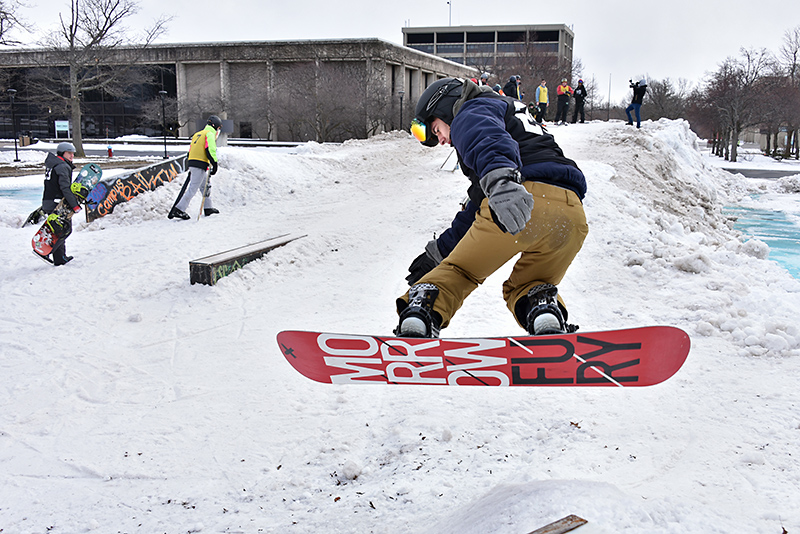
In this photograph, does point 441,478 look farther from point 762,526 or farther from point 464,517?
point 762,526

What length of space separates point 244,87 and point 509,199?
53586 mm

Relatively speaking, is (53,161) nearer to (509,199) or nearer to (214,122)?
(214,122)

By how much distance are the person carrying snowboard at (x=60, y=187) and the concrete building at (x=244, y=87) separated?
34896 millimetres

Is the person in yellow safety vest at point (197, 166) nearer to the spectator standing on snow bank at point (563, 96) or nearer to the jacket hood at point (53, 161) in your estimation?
the jacket hood at point (53, 161)

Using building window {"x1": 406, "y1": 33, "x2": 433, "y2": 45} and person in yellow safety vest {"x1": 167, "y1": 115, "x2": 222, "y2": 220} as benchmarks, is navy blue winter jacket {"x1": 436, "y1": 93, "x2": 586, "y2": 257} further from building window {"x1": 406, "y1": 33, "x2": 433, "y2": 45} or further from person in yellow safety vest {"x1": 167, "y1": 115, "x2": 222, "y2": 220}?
building window {"x1": 406, "y1": 33, "x2": 433, "y2": 45}

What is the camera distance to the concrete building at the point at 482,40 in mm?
84562

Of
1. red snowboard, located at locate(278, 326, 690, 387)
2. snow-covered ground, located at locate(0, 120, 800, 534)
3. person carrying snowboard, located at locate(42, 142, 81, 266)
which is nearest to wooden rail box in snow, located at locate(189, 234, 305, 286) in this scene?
snow-covered ground, located at locate(0, 120, 800, 534)

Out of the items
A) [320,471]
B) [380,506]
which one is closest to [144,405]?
[320,471]

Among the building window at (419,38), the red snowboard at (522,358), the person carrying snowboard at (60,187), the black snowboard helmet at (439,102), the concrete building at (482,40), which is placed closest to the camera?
the red snowboard at (522,358)

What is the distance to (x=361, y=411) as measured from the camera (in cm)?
384

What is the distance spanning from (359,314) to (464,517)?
350 cm

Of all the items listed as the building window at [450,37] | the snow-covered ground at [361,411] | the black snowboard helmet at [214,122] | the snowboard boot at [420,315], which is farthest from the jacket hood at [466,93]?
the building window at [450,37]

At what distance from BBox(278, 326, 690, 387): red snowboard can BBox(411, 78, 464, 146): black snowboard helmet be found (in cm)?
121

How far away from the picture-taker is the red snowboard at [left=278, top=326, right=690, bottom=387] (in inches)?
108
